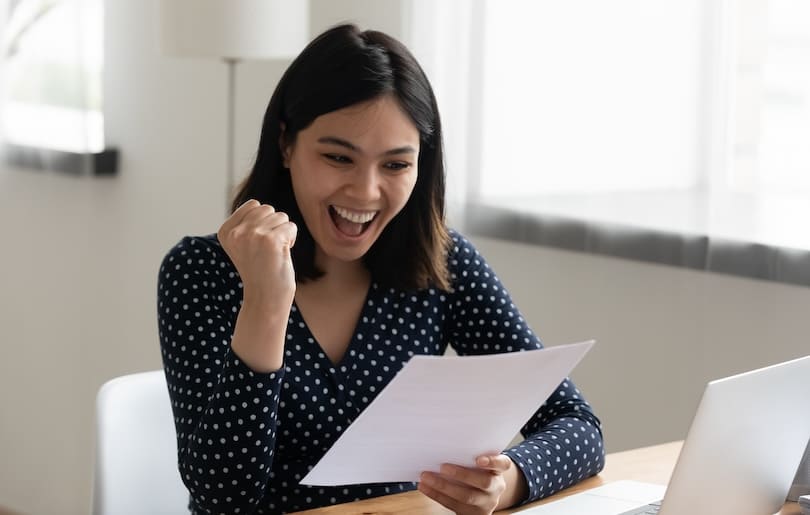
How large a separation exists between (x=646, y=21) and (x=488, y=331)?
0.86 metres

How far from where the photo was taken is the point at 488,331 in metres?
2.00

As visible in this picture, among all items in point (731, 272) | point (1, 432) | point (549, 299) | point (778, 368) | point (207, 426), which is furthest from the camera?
point (1, 432)

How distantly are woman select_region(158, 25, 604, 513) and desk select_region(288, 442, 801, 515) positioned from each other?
0.03m

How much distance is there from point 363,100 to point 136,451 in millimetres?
610

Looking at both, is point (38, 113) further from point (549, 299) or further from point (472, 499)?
point (472, 499)

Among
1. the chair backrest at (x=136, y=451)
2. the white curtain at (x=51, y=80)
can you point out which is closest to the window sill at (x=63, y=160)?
the white curtain at (x=51, y=80)

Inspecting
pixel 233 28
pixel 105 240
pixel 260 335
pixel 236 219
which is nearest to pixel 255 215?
pixel 236 219

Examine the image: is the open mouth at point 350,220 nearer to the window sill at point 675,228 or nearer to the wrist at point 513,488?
Result: the wrist at point 513,488

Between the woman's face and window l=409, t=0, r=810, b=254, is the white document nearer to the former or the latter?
the woman's face

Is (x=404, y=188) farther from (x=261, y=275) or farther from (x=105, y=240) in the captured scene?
(x=105, y=240)

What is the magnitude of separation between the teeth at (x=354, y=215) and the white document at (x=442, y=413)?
0.42 m

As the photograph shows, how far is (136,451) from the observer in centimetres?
190

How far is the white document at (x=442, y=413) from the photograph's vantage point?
135 centimetres

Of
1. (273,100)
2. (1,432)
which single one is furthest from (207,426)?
(1,432)
